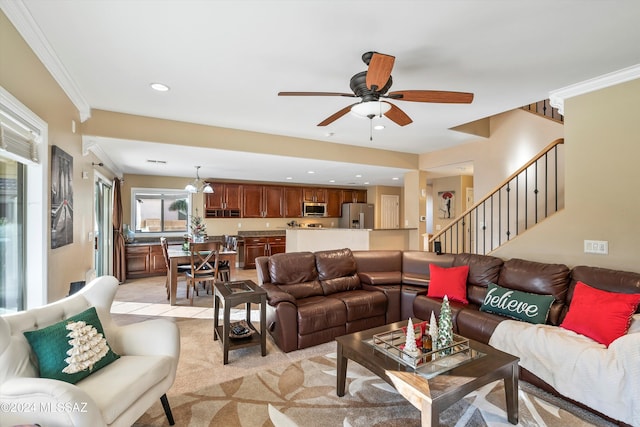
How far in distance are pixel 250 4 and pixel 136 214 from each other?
6.79 metres

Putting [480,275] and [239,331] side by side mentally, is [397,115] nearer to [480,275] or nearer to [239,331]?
[480,275]

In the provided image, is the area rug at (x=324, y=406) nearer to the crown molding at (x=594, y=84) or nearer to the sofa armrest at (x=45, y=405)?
the sofa armrest at (x=45, y=405)

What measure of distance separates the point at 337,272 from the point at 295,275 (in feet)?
1.91

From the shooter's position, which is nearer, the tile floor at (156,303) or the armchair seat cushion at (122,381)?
the armchair seat cushion at (122,381)

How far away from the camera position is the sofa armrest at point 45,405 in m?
1.35

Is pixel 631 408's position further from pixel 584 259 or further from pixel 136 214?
pixel 136 214

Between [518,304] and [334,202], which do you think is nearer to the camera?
[518,304]

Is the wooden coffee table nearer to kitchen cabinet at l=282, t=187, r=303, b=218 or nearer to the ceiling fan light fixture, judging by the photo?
the ceiling fan light fixture

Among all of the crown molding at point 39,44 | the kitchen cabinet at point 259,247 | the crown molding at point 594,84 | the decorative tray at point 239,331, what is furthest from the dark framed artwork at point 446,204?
the crown molding at point 39,44

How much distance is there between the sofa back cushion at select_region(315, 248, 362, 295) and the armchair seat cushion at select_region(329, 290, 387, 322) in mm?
139

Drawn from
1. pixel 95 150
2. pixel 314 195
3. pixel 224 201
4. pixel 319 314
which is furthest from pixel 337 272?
pixel 314 195

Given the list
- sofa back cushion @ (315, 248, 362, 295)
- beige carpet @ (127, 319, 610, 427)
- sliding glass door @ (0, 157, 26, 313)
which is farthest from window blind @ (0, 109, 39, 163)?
sofa back cushion @ (315, 248, 362, 295)

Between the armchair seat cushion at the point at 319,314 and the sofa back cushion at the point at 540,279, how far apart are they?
1759mm

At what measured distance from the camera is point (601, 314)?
7.56 feet
